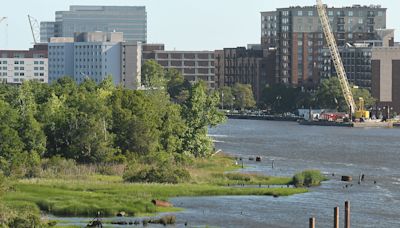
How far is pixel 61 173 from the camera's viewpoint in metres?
107

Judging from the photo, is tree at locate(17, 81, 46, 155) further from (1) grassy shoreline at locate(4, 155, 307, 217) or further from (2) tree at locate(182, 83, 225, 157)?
(2) tree at locate(182, 83, 225, 157)

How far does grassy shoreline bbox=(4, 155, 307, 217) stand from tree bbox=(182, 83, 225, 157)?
15.8 metres

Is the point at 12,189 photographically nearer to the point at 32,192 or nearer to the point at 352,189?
the point at 32,192

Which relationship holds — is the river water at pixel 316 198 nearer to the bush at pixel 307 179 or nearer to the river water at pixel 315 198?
the river water at pixel 315 198

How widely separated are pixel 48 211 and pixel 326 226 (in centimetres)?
1837

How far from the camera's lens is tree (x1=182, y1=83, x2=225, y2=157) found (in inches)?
5192

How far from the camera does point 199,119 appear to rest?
13425cm

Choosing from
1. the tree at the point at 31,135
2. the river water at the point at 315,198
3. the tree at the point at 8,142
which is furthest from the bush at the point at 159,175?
the tree at the point at 31,135


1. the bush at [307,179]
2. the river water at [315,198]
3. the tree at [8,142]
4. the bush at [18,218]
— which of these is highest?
the tree at [8,142]

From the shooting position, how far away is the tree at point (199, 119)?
131875 millimetres

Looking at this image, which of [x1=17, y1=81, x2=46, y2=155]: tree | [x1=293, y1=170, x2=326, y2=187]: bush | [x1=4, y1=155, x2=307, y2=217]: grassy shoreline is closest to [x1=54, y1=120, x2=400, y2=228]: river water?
[x1=293, y1=170, x2=326, y2=187]: bush

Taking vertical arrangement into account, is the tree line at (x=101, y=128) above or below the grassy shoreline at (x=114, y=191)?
above

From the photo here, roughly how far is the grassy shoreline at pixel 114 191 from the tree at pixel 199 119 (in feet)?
51.7

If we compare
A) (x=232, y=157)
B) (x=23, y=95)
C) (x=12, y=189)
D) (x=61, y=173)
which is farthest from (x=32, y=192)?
(x=232, y=157)
